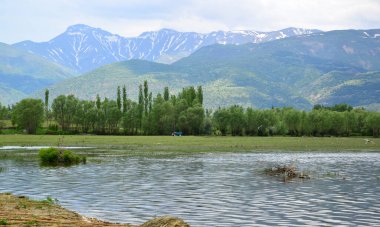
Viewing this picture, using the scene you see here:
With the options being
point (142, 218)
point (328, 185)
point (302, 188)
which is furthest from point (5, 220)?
point (328, 185)

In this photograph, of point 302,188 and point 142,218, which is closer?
point 142,218

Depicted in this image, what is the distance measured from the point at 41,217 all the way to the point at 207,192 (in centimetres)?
2029

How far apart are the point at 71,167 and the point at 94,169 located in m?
5.76

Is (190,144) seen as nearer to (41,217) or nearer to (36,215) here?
(36,215)

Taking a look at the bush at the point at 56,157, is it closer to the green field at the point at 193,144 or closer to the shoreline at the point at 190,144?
the shoreline at the point at 190,144

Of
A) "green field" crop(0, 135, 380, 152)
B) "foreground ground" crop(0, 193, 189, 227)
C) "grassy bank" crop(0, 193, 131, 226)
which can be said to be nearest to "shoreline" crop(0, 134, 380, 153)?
"green field" crop(0, 135, 380, 152)

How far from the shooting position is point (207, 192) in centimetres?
4709

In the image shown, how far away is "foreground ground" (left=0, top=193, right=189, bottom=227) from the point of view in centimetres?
2353

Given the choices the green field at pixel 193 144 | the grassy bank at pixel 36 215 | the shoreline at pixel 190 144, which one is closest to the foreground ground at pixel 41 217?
the grassy bank at pixel 36 215

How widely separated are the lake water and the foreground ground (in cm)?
282

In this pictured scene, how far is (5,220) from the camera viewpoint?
27438 mm

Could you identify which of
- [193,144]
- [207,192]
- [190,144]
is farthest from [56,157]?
[193,144]

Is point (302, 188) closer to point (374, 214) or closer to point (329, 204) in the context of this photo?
point (329, 204)

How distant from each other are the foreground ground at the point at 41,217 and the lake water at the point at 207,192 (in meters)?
2.82
